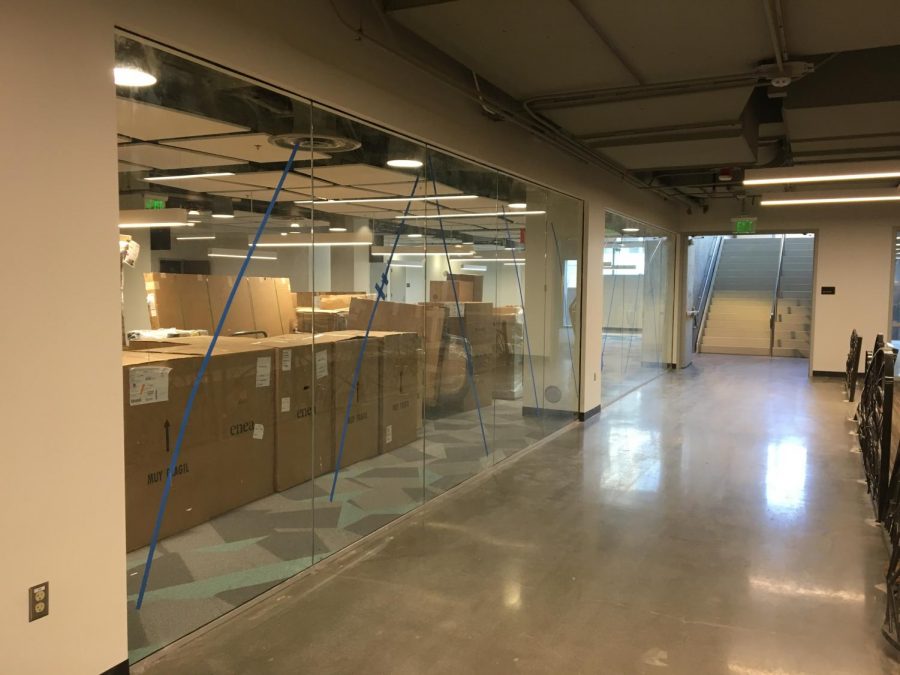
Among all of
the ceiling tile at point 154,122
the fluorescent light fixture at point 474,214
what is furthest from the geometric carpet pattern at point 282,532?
the ceiling tile at point 154,122

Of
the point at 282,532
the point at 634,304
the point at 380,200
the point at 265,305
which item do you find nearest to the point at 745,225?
the point at 634,304

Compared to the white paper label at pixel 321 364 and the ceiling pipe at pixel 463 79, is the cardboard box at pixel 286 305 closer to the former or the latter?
the white paper label at pixel 321 364

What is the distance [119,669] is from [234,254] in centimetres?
178

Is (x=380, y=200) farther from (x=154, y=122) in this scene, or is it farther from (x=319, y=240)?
(x=154, y=122)

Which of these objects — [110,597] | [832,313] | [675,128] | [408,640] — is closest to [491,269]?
[675,128]

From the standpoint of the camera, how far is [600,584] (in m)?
3.30

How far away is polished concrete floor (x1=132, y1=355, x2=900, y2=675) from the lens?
265 cm

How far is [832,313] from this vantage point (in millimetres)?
11000

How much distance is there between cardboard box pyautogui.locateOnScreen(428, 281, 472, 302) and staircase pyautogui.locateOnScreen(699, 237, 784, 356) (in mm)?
11674

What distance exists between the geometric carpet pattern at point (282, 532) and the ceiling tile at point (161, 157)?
5.36ft

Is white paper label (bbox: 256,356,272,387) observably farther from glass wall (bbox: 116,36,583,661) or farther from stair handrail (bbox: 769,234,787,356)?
stair handrail (bbox: 769,234,787,356)

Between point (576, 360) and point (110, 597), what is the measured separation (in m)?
5.53

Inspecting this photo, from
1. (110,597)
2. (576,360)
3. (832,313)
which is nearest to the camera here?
(110,597)

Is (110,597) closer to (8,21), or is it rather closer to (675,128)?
(8,21)
